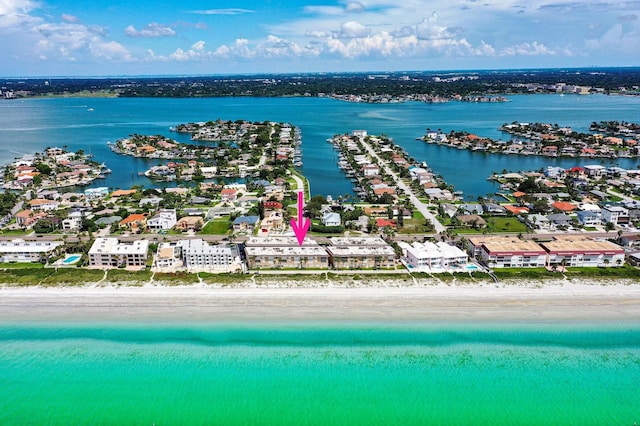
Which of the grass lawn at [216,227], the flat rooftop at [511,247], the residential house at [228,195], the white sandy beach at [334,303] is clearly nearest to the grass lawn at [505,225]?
the flat rooftop at [511,247]

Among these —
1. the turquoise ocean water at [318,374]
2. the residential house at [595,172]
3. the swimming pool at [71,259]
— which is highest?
the residential house at [595,172]

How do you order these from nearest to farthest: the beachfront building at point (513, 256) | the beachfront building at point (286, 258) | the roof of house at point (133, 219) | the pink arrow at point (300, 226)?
the beachfront building at point (286, 258) → the beachfront building at point (513, 256) → the pink arrow at point (300, 226) → the roof of house at point (133, 219)

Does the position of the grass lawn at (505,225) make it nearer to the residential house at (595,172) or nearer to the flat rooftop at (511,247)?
the flat rooftop at (511,247)

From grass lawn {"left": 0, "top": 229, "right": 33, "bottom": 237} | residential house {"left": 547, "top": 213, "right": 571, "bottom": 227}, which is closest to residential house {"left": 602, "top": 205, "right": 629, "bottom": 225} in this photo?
residential house {"left": 547, "top": 213, "right": 571, "bottom": 227}

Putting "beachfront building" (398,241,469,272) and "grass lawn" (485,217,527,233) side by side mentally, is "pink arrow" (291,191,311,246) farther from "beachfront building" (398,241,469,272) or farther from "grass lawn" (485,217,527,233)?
"grass lawn" (485,217,527,233)

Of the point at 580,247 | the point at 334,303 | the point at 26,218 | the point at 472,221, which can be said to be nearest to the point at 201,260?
the point at 334,303

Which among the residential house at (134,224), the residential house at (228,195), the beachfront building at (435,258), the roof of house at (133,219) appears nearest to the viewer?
the beachfront building at (435,258)
